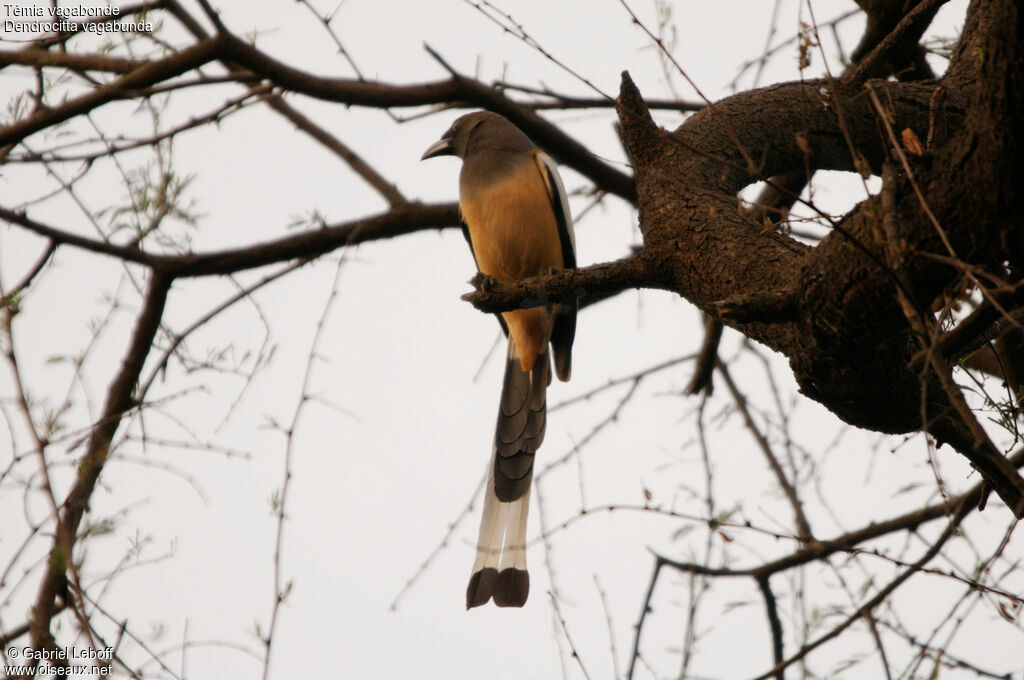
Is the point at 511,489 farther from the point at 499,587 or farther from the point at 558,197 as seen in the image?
the point at 558,197

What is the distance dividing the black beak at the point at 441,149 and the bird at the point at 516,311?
1.71 ft

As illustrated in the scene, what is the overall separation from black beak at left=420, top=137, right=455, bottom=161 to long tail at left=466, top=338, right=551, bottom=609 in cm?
136

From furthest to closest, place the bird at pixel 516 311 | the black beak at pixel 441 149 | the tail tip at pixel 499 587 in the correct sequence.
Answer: the black beak at pixel 441 149 < the bird at pixel 516 311 < the tail tip at pixel 499 587

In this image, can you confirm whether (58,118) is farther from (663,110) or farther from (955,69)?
(955,69)

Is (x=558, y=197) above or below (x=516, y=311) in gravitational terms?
above

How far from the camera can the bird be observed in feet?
12.9

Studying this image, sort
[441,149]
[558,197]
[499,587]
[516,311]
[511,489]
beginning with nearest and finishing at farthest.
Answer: [499,587]
[511,489]
[516,311]
[558,197]
[441,149]

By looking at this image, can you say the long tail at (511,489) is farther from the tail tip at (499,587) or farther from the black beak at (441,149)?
the black beak at (441,149)

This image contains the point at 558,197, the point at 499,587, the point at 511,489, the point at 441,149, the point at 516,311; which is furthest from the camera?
the point at 441,149

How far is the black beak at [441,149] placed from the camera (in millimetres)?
5180

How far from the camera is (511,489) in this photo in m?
3.96

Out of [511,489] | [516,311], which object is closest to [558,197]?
[516,311]

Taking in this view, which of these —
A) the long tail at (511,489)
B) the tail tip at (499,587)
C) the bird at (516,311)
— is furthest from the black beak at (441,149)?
the tail tip at (499,587)

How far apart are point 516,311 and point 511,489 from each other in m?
0.84
